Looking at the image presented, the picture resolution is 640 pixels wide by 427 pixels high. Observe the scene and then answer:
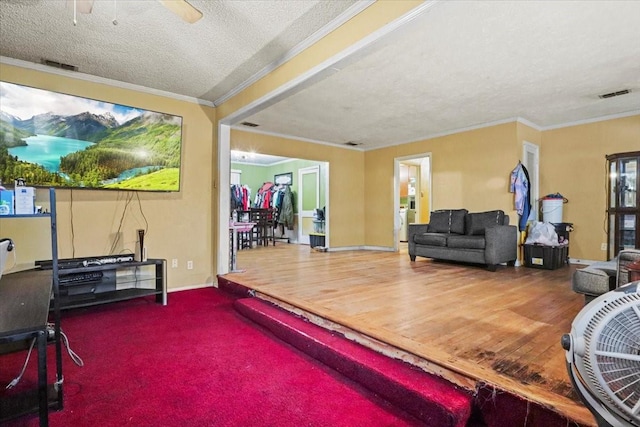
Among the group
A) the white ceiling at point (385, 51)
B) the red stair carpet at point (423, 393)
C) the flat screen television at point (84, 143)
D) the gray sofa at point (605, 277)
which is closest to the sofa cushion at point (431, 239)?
the white ceiling at point (385, 51)

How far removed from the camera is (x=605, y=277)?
6.63 ft

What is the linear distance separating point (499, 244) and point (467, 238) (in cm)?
43

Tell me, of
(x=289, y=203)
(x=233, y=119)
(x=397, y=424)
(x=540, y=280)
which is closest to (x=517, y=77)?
(x=540, y=280)

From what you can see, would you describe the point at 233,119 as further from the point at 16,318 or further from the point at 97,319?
the point at 16,318

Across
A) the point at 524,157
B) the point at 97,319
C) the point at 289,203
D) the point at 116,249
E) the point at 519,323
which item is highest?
the point at 524,157

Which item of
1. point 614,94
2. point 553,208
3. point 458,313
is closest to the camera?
point 458,313

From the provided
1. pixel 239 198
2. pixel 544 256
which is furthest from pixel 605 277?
pixel 239 198

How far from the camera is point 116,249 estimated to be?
356 centimetres

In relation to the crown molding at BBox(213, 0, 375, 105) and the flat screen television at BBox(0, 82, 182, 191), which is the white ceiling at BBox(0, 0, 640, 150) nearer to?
the crown molding at BBox(213, 0, 375, 105)

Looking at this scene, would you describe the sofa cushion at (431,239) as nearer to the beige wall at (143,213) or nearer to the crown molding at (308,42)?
the beige wall at (143,213)

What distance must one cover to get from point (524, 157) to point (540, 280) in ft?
7.52

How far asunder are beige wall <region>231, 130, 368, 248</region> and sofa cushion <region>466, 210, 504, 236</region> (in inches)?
107

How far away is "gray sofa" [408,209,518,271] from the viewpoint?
4469 mm

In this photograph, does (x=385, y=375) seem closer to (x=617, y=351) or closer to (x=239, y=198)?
(x=617, y=351)
